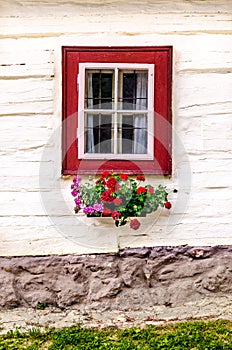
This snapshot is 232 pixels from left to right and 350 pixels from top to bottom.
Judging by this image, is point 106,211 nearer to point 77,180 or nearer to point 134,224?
point 134,224

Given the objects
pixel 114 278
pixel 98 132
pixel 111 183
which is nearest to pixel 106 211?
pixel 111 183

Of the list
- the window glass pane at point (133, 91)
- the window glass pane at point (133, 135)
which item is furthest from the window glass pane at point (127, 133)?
the window glass pane at point (133, 91)

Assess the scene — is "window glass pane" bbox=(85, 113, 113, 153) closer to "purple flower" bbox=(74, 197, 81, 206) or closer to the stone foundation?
"purple flower" bbox=(74, 197, 81, 206)

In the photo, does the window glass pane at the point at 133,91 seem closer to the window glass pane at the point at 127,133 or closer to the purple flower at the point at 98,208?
the window glass pane at the point at 127,133

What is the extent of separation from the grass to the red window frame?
1.47m

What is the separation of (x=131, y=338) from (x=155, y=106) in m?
2.17

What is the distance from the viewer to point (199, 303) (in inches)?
252

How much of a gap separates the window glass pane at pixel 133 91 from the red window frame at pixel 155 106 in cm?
13

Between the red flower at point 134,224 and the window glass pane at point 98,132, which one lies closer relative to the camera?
the red flower at point 134,224

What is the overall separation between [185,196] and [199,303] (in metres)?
1.02

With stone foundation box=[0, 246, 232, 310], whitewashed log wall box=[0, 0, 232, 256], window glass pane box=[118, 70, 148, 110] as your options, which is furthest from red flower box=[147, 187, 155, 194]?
window glass pane box=[118, 70, 148, 110]

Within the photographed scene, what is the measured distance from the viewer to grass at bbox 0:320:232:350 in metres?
5.63

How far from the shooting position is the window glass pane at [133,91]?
650 centimetres

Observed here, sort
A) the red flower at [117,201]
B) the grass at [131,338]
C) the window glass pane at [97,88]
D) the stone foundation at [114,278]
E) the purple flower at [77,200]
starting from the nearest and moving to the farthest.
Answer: the grass at [131,338], the red flower at [117,201], the purple flower at [77,200], the stone foundation at [114,278], the window glass pane at [97,88]
